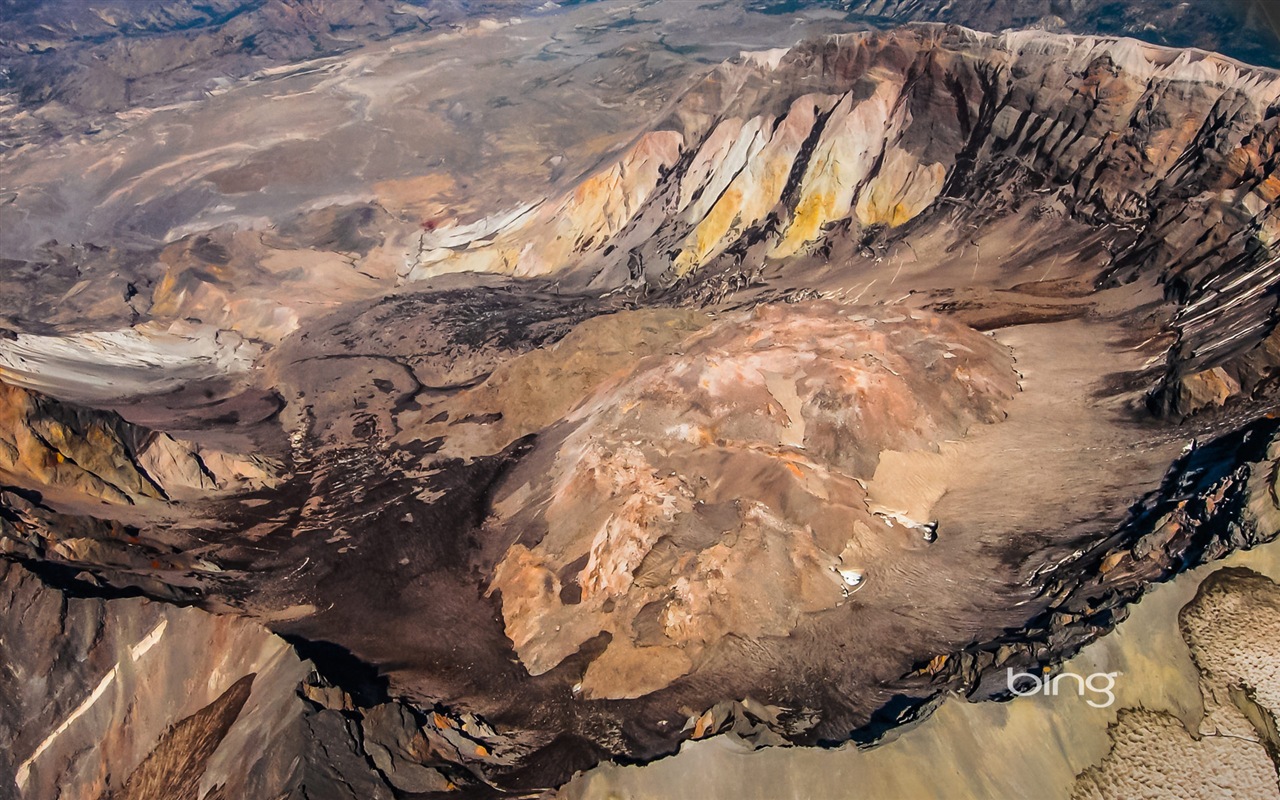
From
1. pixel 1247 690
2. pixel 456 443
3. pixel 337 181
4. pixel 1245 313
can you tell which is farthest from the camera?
pixel 337 181

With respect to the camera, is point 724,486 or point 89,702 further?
point 724,486

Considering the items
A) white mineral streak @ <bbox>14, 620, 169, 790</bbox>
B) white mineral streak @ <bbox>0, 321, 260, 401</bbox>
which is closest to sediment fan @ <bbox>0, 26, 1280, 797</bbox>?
white mineral streak @ <bbox>14, 620, 169, 790</bbox>

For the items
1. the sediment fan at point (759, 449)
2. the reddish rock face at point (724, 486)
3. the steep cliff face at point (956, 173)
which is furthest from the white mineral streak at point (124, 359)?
the reddish rock face at point (724, 486)

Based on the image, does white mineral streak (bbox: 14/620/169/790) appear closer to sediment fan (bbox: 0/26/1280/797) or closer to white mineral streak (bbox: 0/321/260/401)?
sediment fan (bbox: 0/26/1280/797)

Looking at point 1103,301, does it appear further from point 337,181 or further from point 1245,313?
point 337,181

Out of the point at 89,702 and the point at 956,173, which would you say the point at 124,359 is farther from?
the point at 956,173

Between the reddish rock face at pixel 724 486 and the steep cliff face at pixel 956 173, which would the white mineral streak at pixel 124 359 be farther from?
the reddish rock face at pixel 724 486

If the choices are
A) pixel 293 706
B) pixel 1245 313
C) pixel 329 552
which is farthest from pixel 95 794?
pixel 1245 313

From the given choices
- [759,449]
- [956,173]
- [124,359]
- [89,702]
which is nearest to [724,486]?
[759,449]
